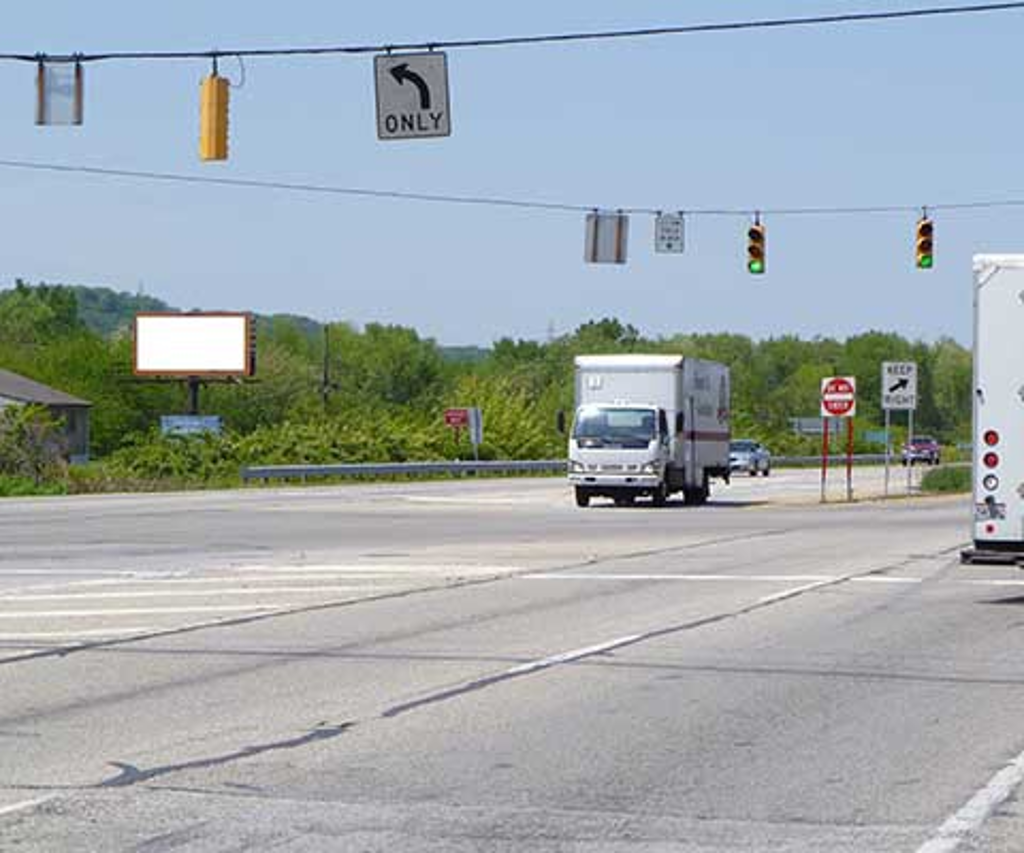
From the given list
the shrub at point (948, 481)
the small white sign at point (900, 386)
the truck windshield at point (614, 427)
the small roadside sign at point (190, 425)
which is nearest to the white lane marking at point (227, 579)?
the truck windshield at point (614, 427)

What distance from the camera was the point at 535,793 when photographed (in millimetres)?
9883

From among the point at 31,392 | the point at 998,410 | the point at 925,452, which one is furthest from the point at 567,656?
the point at 31,392

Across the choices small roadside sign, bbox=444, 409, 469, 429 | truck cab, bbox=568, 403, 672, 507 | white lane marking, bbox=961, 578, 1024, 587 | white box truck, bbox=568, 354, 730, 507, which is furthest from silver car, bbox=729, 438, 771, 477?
white lane marking, bbox=961, 578, 1024, 587

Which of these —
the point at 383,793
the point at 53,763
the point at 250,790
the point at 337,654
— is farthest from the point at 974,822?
the point at 337,654

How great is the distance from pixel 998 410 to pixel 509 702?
866cm

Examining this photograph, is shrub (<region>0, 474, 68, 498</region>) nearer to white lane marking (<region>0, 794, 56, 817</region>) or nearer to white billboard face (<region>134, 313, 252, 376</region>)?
white billboard face (<region>134, 313, 252, 376</region>)

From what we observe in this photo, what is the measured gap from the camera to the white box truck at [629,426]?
4619 centimetres

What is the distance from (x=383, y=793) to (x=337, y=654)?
5885 mm

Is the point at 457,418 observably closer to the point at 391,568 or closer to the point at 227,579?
the point at 391,568

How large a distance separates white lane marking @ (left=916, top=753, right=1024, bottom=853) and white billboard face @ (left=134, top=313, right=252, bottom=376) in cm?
9175

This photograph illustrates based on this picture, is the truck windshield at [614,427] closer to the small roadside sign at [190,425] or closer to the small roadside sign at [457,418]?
the small roadside sign at [190,425]

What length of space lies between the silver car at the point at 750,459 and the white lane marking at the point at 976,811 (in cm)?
7375

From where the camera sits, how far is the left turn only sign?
1097 inches

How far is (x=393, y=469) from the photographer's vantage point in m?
72.2
